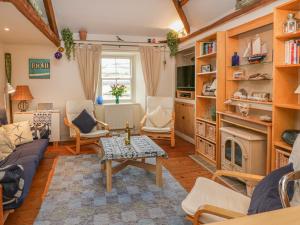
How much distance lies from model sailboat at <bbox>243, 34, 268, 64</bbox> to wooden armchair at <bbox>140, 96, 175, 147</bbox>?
6.80 ft

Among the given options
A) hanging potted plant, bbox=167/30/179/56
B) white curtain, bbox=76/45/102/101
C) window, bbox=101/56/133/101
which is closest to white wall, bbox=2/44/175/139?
white curtain, bbox=76/45/102/101

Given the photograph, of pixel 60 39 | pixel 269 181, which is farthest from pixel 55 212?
Result: pixel 60 39

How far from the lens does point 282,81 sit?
9.02 feet

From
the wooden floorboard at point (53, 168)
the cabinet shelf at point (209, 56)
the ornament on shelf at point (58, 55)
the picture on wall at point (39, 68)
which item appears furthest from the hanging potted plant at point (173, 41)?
the picture on wall at point (39, 68)

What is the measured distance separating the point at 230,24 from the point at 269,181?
9.95 ft

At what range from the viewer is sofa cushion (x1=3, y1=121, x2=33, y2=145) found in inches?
145

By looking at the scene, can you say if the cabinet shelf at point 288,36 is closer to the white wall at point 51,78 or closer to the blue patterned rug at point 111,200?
the blue patterned rug at point 111,200

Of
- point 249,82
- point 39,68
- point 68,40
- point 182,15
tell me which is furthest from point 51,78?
point 249,82

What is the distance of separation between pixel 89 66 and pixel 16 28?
1.94 m

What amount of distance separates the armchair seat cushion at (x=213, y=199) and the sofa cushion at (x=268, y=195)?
0.95 feet

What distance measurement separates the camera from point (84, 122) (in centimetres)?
490

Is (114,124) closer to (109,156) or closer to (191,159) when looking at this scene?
(191,159)

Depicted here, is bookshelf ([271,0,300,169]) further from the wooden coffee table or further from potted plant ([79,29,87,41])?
potted plant ([79,29,87,41])

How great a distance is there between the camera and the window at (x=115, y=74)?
20.4ft
